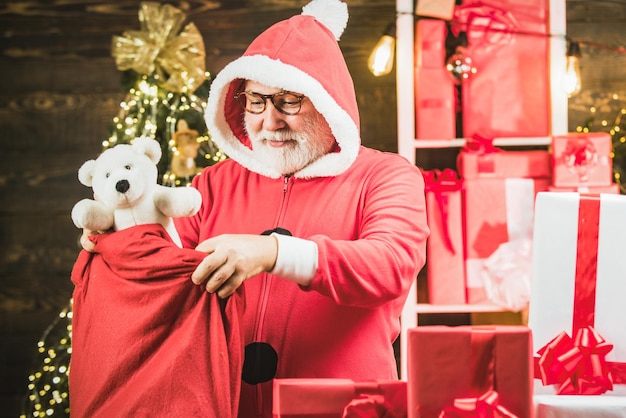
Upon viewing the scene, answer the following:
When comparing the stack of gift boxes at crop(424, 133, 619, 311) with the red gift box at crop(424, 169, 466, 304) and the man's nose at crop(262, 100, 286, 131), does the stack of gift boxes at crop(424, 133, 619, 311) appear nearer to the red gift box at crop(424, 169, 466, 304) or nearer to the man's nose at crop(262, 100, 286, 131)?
the red gift box at crop(424, 169, 466, 304)

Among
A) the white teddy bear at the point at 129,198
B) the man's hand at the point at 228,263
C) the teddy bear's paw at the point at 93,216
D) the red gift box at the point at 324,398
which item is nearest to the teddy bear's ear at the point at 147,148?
the white teddy bear at the point at 129,198

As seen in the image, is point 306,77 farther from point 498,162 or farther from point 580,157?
point 580,157

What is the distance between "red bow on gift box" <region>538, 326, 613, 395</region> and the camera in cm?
102

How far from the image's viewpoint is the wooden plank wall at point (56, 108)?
8.50 ft

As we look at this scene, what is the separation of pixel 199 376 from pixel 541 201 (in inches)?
24.5

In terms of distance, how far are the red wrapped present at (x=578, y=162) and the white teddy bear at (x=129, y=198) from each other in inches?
58.8

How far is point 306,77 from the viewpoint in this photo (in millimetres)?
1323

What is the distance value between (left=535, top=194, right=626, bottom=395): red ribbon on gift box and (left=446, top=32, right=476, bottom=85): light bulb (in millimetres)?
1237

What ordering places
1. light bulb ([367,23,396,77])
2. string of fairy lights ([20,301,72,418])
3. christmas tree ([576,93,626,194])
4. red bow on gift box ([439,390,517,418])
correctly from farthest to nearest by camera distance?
christmas tree ([576,93,626,194]) < light bulb ([367,23,396,77]) < string of fairy lights ([20,301,72,418]) < red bow on gift box ([439,390,517,418])

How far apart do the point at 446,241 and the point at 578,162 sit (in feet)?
1.60

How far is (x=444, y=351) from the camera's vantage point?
0.88m

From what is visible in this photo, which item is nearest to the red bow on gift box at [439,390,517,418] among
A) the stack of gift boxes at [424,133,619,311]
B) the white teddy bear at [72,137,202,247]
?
the white teddy bear at [72,137,202,247]

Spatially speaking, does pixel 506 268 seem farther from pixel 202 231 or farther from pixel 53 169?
pixel 53 169

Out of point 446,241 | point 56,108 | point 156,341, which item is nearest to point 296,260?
point 156,341
